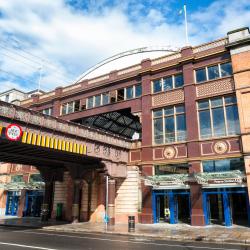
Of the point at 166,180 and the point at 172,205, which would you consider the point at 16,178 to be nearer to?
the point at 166,180

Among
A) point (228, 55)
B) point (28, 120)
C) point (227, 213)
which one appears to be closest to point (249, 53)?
point (228, 55)

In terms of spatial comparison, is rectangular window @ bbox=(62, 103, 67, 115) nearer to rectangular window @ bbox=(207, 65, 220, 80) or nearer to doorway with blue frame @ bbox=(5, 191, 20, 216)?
doorway with blue frame @ bbox=(5, 191, 20, 216)

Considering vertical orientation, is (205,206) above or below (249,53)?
below

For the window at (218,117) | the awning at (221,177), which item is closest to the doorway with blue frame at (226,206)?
the awning at (221,177)

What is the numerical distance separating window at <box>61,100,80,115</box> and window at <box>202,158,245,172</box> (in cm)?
1669

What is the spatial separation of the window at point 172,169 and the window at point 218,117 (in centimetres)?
300

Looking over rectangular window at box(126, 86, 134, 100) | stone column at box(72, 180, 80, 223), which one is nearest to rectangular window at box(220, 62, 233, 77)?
rectangular window at box(126, 86, 134, 100)

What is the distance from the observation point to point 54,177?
29.8 meters

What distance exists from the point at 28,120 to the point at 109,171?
9.03 metres

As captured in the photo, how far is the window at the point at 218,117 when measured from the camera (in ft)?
70.5

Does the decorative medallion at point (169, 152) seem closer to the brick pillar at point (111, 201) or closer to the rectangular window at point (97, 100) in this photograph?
the brick pillar at point (111, 201)

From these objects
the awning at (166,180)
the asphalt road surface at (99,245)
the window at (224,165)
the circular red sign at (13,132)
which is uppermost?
the circular red sign at (13,132)

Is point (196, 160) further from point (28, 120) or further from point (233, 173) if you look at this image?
point (28, 120)

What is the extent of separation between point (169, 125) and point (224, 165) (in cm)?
611
